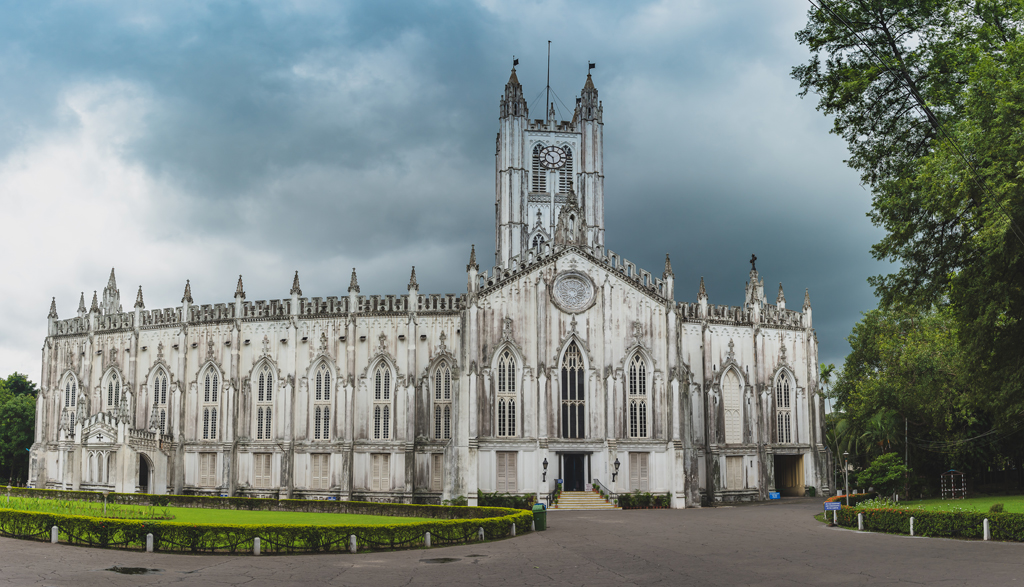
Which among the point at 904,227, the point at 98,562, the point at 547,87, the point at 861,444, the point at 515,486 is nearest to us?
the point at 98,562

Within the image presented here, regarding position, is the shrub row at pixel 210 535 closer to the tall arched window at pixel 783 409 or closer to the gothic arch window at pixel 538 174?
the tall arched window at pixel 783 409

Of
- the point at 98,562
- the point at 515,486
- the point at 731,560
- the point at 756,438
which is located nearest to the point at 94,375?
the point at 515,486

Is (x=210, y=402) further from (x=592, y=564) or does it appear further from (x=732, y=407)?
(x=592, y=564)

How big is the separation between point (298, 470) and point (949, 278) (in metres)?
38.7

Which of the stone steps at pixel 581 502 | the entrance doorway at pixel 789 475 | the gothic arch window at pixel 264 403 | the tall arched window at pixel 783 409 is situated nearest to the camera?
the stone steps at pixel 581 502

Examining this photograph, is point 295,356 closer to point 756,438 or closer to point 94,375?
point 94,375

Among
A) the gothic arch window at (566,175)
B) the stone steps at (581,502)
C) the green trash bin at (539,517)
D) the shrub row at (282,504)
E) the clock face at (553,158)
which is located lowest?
the stone steps at (581,502)

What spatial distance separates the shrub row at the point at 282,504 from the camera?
35500mm

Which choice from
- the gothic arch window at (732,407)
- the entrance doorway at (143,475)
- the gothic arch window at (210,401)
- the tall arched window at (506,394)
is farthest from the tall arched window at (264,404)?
the gothic arch window at (732,407)

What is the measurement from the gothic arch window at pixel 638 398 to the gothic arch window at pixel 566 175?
128 ft

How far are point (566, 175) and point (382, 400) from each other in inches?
1643

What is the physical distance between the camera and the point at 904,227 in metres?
26.2

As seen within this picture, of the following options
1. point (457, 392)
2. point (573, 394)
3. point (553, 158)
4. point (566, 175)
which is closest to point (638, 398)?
point (573, 394)

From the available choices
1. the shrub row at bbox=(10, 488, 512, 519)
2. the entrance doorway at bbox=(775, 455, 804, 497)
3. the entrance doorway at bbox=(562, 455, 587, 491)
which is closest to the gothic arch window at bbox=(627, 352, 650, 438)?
the entrance doorway at bbox=(562, 455, 587, 491)
